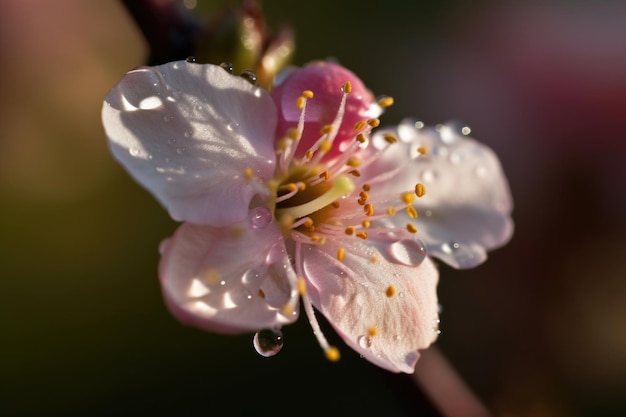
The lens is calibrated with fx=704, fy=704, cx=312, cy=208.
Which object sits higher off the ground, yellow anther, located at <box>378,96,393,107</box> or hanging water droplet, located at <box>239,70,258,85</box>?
hanging water droplet, located at <box>239,70,258,85</box>

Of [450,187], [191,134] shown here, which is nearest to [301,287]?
[191,134]

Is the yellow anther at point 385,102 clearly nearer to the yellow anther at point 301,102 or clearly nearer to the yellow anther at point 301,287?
the yellow anther at point 301,102

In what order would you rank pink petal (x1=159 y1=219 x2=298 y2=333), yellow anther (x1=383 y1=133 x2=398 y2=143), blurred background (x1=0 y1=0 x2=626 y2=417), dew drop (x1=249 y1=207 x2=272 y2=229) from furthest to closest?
blurred background (x1=0 y1=0 x2=626 y2=417) → yellow anther (x1=383 y1=133 x2=398 y2=143) → dew drop (x1=249 y1=207 x2=272 y2=229) → pink petal (x1=159 y1=219 x2=298 y2=333)

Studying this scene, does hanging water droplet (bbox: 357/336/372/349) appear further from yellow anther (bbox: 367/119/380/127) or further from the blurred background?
the blurred background

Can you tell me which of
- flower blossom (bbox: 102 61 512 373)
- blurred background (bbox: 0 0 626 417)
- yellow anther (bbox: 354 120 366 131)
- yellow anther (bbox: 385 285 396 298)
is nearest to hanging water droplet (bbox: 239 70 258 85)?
flower blossom (bbox: 102 61 512 373)

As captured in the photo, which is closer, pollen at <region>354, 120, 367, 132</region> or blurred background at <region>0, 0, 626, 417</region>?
pollen at <region>354, 120, 367, 132</region>

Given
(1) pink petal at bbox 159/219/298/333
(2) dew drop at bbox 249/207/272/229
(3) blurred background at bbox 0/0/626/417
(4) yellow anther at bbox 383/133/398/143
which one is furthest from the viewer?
(3) blurred background at bbox 0/0/626/417

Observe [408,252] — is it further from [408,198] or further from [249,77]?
[249,77]
